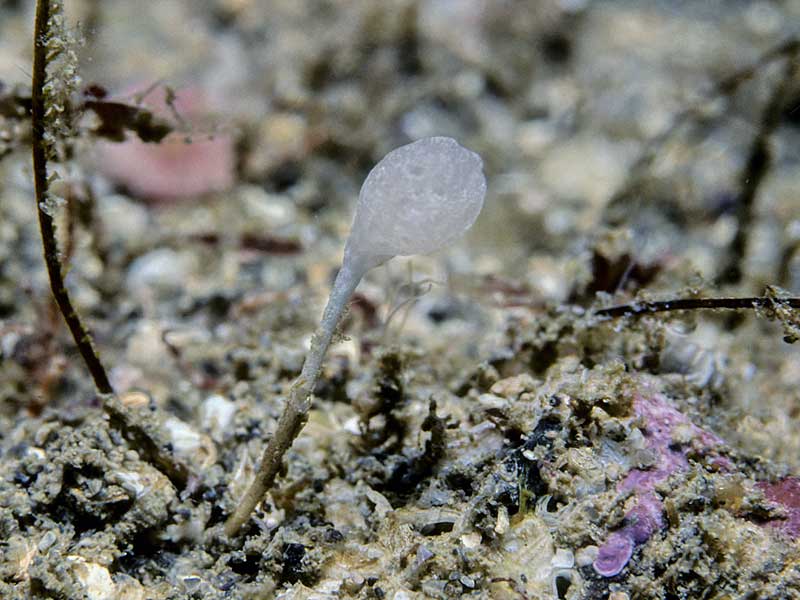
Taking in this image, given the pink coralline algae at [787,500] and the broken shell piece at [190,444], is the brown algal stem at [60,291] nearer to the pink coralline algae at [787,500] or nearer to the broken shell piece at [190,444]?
the broken shell piece at [190,444]

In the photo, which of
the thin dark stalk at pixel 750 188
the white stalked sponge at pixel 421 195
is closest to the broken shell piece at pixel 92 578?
the white stalked sponge at pixel 421 195

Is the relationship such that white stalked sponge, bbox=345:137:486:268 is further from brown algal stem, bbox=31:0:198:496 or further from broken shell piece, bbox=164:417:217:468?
broken shell piece, bbox=164:417:217:468

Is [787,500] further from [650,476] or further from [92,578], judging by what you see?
[92,578]

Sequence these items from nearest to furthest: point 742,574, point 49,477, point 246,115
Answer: point 742,574 < point 49,477 < point 246,115

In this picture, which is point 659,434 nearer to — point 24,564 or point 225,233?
point 24,564

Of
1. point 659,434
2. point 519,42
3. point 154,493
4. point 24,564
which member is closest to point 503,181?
point 519,42

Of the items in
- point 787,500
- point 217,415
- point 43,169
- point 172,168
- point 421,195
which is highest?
point 172,168

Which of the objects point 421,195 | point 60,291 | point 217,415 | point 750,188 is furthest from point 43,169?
point 750,188
